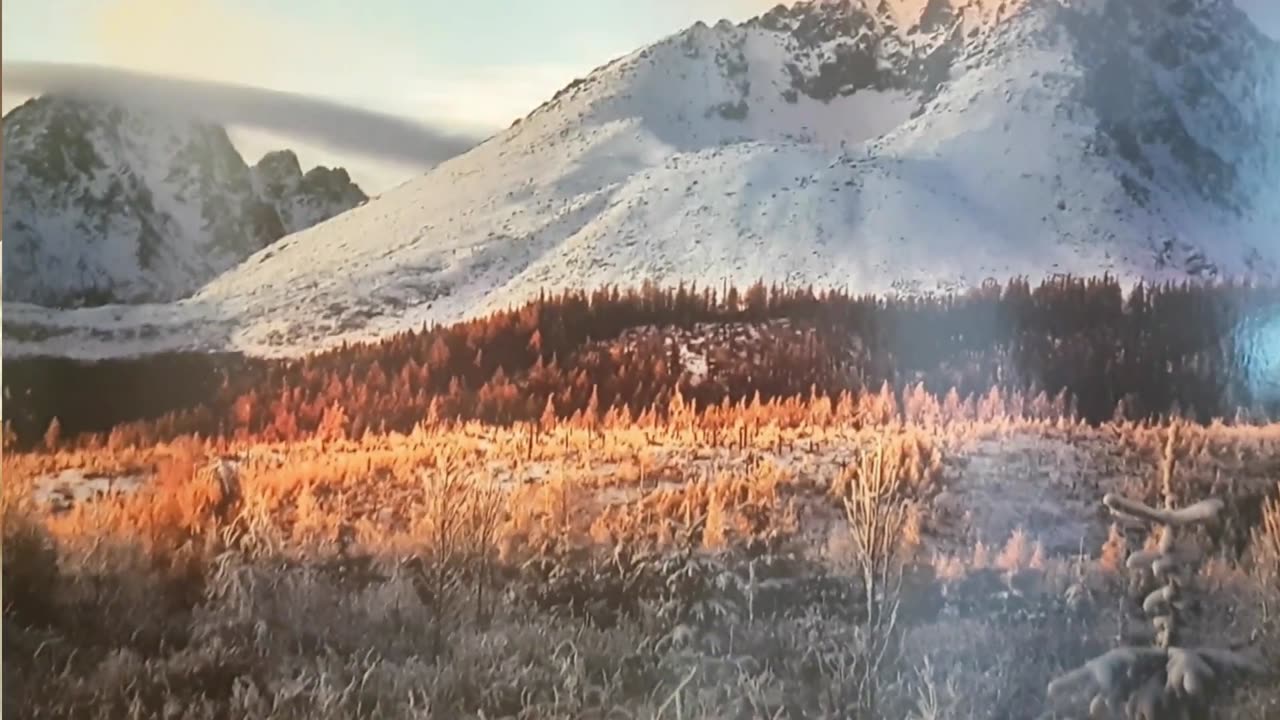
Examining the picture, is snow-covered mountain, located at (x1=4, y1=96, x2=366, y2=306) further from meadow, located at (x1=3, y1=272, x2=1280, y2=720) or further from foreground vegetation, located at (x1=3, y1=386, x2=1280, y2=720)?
foreground vegetation, located at (x1=3, y1=386, x2=1280, y2=720)

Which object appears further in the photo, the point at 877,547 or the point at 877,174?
the point at 877,174

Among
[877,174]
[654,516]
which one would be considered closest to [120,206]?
[654,516]

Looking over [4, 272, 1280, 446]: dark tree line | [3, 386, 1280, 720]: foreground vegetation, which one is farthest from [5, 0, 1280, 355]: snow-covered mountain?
[3, 386, 1280, 720]: foreground vegetation

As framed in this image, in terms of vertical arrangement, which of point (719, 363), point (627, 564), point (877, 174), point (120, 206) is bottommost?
point (627, 564)

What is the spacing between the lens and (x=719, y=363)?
1.70 metres

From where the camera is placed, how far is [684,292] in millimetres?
1708

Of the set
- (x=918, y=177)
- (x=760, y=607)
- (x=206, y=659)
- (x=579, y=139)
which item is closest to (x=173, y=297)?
(x=206, y=659)

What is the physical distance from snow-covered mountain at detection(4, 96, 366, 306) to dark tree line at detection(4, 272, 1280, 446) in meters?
0.12

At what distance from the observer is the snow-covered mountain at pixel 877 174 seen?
171 cm

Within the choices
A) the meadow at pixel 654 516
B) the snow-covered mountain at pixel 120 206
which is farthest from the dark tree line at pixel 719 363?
the snow-covered mountain at pixel 120 206

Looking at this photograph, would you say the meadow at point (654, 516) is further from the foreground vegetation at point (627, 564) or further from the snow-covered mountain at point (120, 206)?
the snow-covered mountain at point (120, 206)

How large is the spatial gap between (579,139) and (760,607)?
0.73 meters

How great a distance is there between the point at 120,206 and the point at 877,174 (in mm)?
1109

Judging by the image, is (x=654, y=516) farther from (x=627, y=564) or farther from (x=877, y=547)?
(x=877, y=547)
